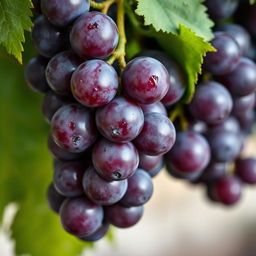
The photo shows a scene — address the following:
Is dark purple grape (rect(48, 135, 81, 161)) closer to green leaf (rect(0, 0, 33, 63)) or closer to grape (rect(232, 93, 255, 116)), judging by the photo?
green leaf (rect(0, 0, 33, 63))

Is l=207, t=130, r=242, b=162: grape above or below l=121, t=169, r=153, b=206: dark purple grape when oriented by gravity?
below

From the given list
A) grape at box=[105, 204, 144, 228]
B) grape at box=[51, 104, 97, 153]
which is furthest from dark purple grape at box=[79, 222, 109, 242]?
grape at box=[51, 104, 97, 153]

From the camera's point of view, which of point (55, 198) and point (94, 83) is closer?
point (94, 83)

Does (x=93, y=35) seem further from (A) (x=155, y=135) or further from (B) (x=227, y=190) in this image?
(B) (x=227, y=190)

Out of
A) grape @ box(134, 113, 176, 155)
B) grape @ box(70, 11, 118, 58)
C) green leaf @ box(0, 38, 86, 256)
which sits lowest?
green leaf @ box(0, 38, 86, 256)

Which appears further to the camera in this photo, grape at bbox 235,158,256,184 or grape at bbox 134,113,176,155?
grape at bbox 235,158,256,184

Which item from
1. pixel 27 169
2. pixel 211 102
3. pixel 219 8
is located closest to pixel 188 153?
pixel 211 102

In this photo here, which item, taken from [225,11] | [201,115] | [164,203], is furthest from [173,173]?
[164,203]
